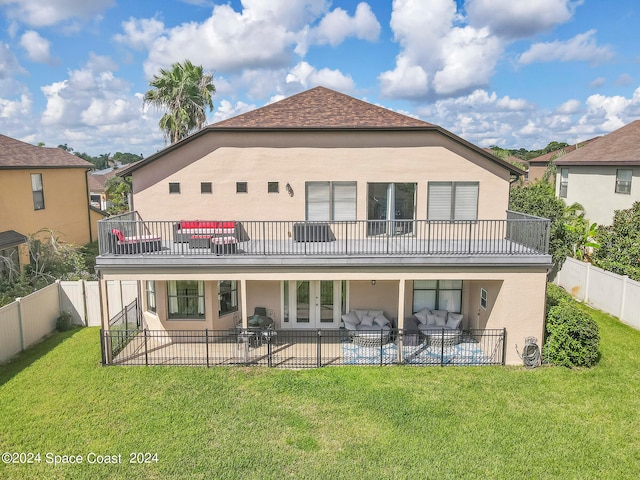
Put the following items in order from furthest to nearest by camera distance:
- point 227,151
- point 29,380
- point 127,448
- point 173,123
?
point 173,123
point 227,151
point 29,380
point 127,448

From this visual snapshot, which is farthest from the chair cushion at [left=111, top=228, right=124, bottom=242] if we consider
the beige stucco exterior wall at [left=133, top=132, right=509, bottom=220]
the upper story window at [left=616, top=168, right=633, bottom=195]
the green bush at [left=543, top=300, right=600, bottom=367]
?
the upper story window at [left=616, top=168, right=633, bottom=195]

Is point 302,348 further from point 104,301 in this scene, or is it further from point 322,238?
point 104,301

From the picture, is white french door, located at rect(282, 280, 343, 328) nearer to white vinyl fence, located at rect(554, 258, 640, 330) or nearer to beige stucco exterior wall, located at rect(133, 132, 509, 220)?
beige stucco exterior wall, located at rect(133, 132, 509, 220)

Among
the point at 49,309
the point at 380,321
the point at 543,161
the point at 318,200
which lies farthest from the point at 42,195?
the point at 543,161

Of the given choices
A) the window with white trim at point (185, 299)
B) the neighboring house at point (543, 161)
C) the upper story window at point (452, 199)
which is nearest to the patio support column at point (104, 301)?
the window with white trim at point (185, 299)

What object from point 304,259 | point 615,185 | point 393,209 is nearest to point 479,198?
point 393,209

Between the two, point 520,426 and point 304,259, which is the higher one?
point 304,259

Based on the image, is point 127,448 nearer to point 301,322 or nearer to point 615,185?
point 301,322

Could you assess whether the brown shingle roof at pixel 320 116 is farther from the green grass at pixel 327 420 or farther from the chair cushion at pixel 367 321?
the green grass at pixel 327 420
